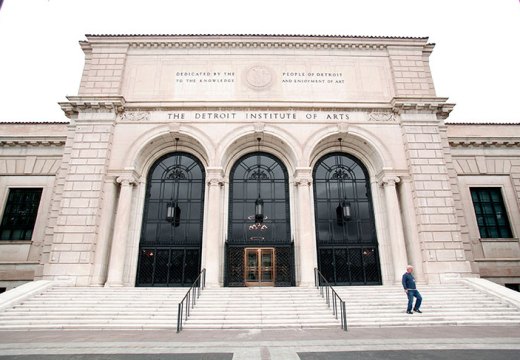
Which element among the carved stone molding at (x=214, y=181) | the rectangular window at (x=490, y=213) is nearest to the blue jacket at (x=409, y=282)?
the carved stone molding at (x=214, y=181)

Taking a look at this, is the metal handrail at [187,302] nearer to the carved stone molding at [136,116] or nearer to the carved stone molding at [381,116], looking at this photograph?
the carved stone molding at [136,116]

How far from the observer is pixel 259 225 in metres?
16.6

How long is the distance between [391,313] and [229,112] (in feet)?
41.4

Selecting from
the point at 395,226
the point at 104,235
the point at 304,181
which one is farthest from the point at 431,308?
the point at 104,235

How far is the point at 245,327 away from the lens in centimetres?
905

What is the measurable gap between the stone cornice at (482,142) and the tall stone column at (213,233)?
14.2m

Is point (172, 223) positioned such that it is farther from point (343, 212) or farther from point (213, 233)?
point (343, 212)

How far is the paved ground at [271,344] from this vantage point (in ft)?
18.4

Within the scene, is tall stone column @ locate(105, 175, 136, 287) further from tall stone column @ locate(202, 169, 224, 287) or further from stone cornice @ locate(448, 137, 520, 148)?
stone cornice @ locate(448, 137, 520, 148)

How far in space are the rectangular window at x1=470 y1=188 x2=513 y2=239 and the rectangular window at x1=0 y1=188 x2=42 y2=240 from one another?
25.8m

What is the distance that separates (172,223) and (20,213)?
930 centimetres

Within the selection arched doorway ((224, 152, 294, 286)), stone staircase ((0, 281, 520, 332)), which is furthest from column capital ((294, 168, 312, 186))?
stone staircase ((0, 281, 520, 332))

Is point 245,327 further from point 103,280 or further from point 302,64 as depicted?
→ point 302,64

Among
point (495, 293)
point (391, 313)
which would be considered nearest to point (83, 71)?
point (391, 313)
